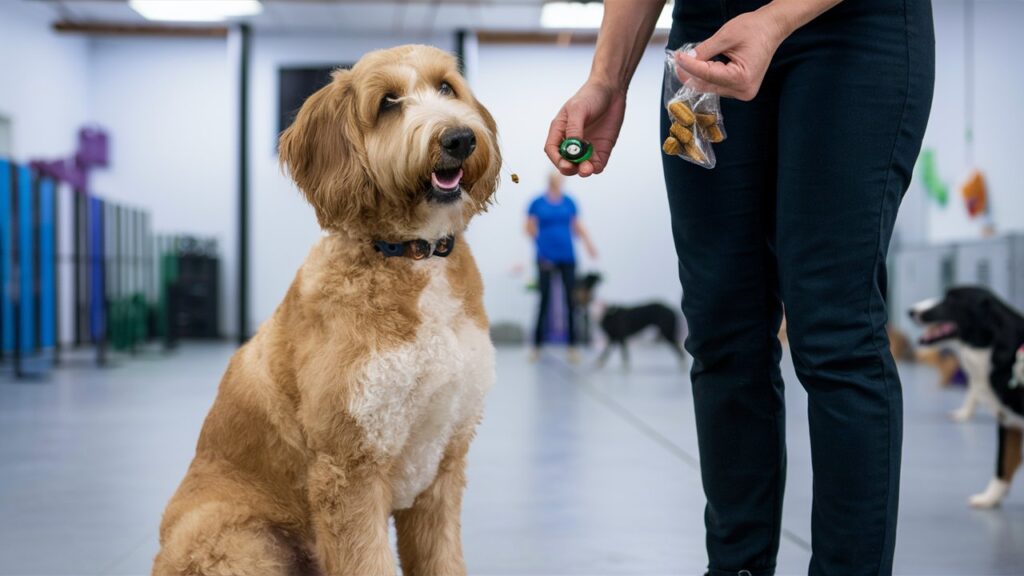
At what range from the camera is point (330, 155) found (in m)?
1.62

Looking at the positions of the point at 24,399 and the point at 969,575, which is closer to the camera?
the point at 969,575

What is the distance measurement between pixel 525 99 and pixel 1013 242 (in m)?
7.14

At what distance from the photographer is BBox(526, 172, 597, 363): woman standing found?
29.2ft

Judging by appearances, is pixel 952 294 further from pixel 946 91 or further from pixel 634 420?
pixel 946 91

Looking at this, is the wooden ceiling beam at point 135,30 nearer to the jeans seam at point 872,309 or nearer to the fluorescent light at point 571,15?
the fluorescent light at point 571,15

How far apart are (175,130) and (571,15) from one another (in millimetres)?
5251

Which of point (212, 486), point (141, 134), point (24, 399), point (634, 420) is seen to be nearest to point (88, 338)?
point (141, 134)

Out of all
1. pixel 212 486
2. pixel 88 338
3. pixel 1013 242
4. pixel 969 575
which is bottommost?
pixel 88 338

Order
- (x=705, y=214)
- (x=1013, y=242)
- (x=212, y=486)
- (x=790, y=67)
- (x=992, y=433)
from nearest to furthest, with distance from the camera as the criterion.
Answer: (x=790, y=67), (x=705, y=214), (x=212, y=486), (x=992, y=433), (x=1013, y=242)

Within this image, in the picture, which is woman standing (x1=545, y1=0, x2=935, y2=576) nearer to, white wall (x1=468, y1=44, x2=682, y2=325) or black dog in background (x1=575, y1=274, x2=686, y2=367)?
black dog in background (x1=575, y1=274, x2=686, y2=367)

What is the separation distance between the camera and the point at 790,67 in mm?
1354

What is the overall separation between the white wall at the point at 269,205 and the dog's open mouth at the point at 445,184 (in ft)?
34.9

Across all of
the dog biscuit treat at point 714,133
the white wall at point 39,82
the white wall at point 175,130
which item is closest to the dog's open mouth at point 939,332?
the dog biscuit treat at point 714,133

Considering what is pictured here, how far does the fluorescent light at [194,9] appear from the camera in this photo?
34.9 ft
